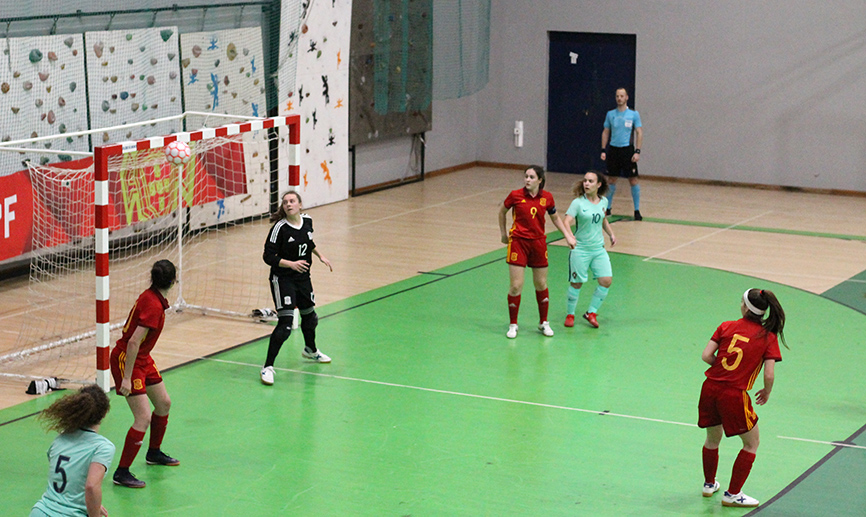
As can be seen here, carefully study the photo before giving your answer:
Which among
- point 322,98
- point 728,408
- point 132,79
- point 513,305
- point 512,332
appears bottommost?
point 512,332

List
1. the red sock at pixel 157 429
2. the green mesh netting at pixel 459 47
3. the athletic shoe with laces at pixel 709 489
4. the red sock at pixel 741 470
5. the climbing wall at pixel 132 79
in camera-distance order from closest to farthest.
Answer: the red sock at pixel 741 470 < the athletic shoe with laces at pixel 709 489 < the red sock at pixel 157 429 < the climbing wall at pixel 132 79 < the green mesh netting at pixel 459 47

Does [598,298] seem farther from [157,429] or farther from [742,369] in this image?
[157,429]

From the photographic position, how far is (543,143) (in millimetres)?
22656

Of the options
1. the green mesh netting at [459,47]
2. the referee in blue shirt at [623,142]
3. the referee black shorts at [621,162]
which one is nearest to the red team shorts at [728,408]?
the referee in blue shirt at [623,142]

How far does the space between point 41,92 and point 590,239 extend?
22.4 ft

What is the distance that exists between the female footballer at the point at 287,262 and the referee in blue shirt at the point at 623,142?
8.81 m

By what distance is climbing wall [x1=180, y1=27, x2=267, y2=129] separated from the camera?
1522 cm

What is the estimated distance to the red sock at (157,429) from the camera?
24.8 feet

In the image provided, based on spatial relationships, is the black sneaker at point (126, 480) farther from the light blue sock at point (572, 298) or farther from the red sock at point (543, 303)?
the light blue sock at point (572, 298)

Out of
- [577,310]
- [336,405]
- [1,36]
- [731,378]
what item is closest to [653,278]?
[577,310]

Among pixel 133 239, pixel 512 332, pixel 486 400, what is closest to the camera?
pixel 486 400

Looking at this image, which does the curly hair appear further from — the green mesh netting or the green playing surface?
the green mesh netting

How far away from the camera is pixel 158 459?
7656 millimetres

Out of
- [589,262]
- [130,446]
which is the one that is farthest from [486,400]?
[130,446]
